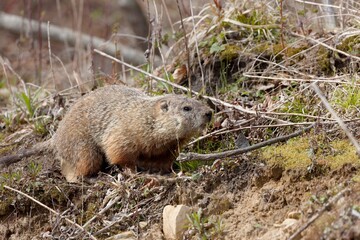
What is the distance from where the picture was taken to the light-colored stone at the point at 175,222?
4.44 metres

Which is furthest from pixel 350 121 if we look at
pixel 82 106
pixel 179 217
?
pixel 82 106

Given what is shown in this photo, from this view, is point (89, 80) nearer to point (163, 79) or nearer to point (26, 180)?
point (163, 79)

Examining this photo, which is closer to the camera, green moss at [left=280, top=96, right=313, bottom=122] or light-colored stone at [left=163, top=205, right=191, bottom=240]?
light-colored stone at [left=163, top=205, right=191, bottom=240]

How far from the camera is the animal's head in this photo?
17.4 ft

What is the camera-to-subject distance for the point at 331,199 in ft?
12.6

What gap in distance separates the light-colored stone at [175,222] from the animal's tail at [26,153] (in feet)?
5.77

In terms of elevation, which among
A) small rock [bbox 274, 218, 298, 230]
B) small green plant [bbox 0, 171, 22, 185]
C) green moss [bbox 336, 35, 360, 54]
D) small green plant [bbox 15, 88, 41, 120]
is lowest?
small green plant [bbox 0, 171, 22, 185]

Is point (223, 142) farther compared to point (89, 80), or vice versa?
point (89, 80)

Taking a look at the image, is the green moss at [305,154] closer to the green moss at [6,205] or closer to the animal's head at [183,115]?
the animal's head at [183,115]

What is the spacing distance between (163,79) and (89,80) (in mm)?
1098

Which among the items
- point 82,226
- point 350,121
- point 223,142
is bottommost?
point 82,226

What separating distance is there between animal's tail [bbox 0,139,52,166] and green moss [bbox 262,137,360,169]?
2.03 meters

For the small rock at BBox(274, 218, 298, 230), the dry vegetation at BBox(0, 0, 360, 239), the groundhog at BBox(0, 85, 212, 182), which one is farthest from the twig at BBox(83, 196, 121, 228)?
the small rock at BBox(274, 218, 298, 230)

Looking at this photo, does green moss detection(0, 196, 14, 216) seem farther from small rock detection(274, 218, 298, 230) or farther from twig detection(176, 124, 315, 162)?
small rock detection(274, 218, 298, 230)
